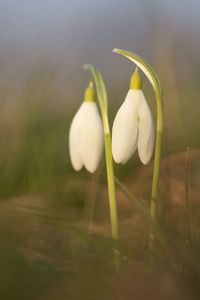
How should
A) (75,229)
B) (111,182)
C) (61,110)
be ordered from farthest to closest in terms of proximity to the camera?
(61,110) → (111,182) → (75,229)

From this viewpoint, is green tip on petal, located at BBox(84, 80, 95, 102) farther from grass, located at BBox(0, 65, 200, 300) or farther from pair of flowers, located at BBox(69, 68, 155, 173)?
grass, located at BBox(0, 65, 200, 300)

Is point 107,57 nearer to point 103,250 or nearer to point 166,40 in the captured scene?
point 166,40

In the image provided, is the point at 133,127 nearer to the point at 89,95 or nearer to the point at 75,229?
the point at 89,95

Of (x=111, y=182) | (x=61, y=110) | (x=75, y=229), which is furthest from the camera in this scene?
(x=61, y=110)

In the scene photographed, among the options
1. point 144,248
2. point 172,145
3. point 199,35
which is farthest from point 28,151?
point 199,35

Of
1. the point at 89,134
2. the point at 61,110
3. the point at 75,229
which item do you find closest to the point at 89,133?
the point at 89,134

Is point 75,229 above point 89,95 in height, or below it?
below
